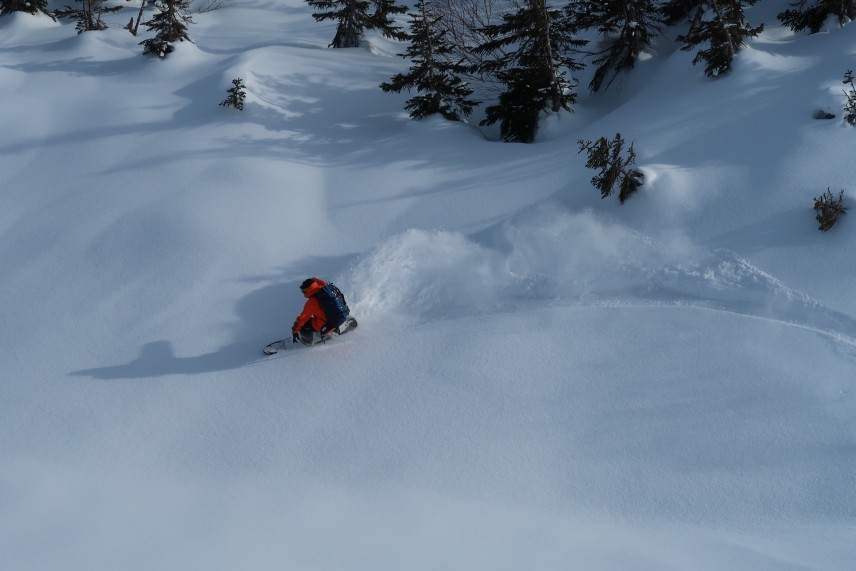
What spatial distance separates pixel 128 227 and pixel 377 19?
1065 cm

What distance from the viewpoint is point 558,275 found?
8758 mm

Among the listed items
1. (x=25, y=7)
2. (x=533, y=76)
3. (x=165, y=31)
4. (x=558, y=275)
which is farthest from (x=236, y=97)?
(x=25, y=7)

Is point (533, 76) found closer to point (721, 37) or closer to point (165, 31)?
point (721, 37)

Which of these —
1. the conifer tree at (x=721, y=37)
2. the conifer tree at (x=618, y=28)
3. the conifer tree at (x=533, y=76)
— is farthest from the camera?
the conifer tree at (x=618, y=28)

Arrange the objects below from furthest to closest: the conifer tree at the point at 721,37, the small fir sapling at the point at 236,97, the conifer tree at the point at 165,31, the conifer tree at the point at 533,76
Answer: the conifer tree at the point at 165,31 < the small fir sapling at the point at 236,97 < the conifer tree at the point at 533,76 < the conifer tree at the point at 721,37

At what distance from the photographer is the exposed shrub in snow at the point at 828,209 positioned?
804 cm

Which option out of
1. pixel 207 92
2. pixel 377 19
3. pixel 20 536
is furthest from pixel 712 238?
pixel 377 19

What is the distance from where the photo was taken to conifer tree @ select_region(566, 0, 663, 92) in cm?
1349

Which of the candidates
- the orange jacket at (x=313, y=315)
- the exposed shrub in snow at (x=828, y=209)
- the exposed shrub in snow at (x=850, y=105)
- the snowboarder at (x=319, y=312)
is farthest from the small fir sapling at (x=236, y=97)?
the exposed shrub in snow at (x=850, y=105)

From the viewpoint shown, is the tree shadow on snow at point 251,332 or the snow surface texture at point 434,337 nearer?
the snow surface texture at point 434,337

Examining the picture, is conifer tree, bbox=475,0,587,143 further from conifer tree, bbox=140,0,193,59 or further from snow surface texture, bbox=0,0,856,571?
conifer tree, bbox=140,0,193,59

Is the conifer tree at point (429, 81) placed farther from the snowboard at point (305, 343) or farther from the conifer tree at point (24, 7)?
the conifer tree at point (24, 7)

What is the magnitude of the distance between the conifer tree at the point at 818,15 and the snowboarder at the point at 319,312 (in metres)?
11.8

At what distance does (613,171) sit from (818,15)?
7166 mm
